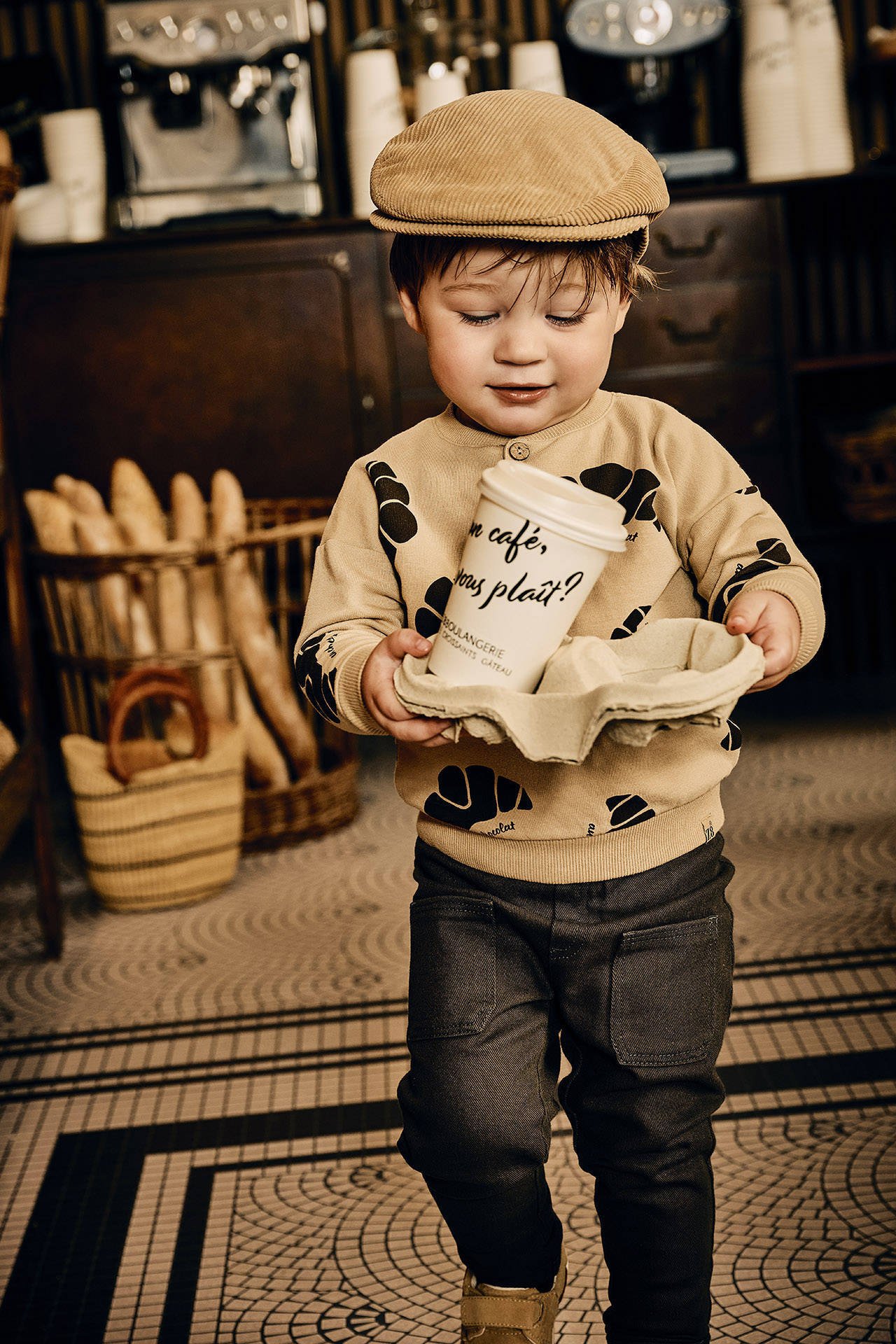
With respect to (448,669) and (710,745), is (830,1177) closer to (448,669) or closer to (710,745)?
(710,745)

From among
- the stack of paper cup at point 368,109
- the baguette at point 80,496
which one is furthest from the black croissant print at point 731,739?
the stack of paper cup at point 368,109

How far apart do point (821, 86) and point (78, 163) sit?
1555mm

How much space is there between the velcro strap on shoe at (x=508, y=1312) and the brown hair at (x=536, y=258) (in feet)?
2.16

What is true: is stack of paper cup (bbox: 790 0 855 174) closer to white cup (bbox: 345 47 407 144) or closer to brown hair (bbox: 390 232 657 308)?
white cup (bbox: 345 47 407 144)

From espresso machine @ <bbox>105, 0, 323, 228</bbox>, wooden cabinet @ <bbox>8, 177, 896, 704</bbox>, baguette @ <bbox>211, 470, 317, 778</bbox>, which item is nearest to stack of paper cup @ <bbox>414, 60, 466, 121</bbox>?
espresso machine @ <bbox>105, 0, 323, 228</bbox>

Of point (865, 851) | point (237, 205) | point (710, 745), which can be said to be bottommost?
point (865, 851)

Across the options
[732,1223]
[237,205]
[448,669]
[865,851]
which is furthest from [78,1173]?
[237,205]

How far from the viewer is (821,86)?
2582mm

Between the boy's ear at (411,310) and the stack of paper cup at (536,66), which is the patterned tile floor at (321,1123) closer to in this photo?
the boy's ear at (411,310)

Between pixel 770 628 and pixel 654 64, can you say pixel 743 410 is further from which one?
pixel 770 628

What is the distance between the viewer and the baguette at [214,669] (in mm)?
2125

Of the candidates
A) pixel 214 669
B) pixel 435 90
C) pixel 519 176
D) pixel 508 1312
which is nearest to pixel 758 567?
pixel 519 176

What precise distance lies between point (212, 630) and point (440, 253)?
145 cm

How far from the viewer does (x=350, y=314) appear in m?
2.42
